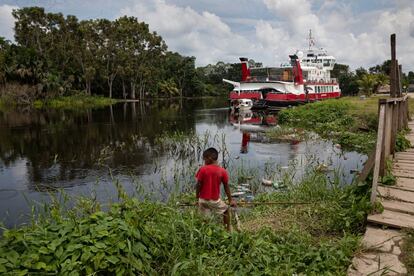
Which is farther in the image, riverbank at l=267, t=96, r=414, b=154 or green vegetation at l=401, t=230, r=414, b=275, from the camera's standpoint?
riverbank at l=267, t=96, r=414, b=154

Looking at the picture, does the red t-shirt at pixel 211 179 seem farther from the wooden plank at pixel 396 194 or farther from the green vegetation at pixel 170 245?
the wooden plank at pixel 396 194

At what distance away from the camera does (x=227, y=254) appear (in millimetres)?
3875

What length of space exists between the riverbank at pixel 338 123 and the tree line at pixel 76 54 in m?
29.6

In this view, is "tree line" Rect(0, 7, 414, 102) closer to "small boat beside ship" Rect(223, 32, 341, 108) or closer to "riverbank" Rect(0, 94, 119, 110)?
"riverbank" Rect(0, 94, 119, 110)

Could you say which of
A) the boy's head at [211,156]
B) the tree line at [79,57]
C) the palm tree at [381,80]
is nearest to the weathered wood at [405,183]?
the boy's head at [211,156]

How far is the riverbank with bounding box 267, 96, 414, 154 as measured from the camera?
1456 cm

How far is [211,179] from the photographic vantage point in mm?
4816

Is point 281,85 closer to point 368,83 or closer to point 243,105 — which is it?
→ point 243,105

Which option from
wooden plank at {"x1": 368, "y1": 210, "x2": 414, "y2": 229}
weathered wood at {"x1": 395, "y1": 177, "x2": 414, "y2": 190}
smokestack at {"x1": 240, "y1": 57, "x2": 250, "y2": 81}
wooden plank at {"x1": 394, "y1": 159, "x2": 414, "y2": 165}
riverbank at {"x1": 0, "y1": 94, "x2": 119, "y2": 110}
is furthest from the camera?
riverbank at {"x1": 0, "y1": 94, "x2": 119, "y2": 110}

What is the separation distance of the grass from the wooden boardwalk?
38.9 meters

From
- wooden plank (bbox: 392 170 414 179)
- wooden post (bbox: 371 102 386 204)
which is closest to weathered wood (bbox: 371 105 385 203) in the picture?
wooden post (bbox: 371 102 386 204)

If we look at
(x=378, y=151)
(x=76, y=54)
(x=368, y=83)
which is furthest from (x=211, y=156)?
(x=76, y=54)

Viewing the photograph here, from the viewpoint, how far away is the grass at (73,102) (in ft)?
137

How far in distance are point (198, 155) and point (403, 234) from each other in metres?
9.62
